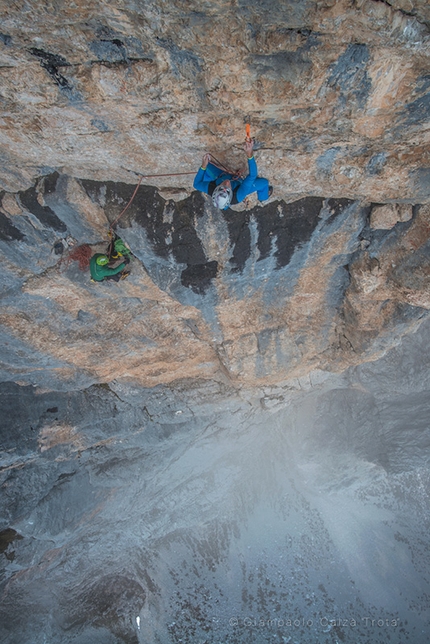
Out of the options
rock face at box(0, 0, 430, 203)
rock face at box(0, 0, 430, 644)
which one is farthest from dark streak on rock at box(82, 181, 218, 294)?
rock face at box(0, 0, 430, 203)

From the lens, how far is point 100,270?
4805 mm

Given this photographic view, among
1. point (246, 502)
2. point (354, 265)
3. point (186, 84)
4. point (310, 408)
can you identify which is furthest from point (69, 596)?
point (186, 84)

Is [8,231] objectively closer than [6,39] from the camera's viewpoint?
No

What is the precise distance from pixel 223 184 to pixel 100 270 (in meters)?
2.16

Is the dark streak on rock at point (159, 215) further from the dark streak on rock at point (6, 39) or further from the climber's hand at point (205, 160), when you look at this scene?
the dark streak on rock at point (6, 39)

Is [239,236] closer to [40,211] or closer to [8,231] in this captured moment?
[40,211]

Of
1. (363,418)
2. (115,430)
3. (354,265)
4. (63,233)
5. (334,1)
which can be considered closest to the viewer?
(334,1)

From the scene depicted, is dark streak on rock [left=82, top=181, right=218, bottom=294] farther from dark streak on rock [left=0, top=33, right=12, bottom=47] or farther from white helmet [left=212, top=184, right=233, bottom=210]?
dark streak on rock [left=0, top=33, right=12, bottom=47]

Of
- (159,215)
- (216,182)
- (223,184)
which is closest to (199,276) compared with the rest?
(159,215)

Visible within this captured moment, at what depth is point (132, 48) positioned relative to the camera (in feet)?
8.84

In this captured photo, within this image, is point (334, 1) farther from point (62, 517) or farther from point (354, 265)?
point (62, 517)

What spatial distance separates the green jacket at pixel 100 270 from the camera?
4762 mm

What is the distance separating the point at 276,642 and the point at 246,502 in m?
4.16

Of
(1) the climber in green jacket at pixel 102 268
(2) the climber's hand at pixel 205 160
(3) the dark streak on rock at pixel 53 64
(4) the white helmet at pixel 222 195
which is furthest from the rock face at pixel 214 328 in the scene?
(4) the white helmet at pixel 222 195
